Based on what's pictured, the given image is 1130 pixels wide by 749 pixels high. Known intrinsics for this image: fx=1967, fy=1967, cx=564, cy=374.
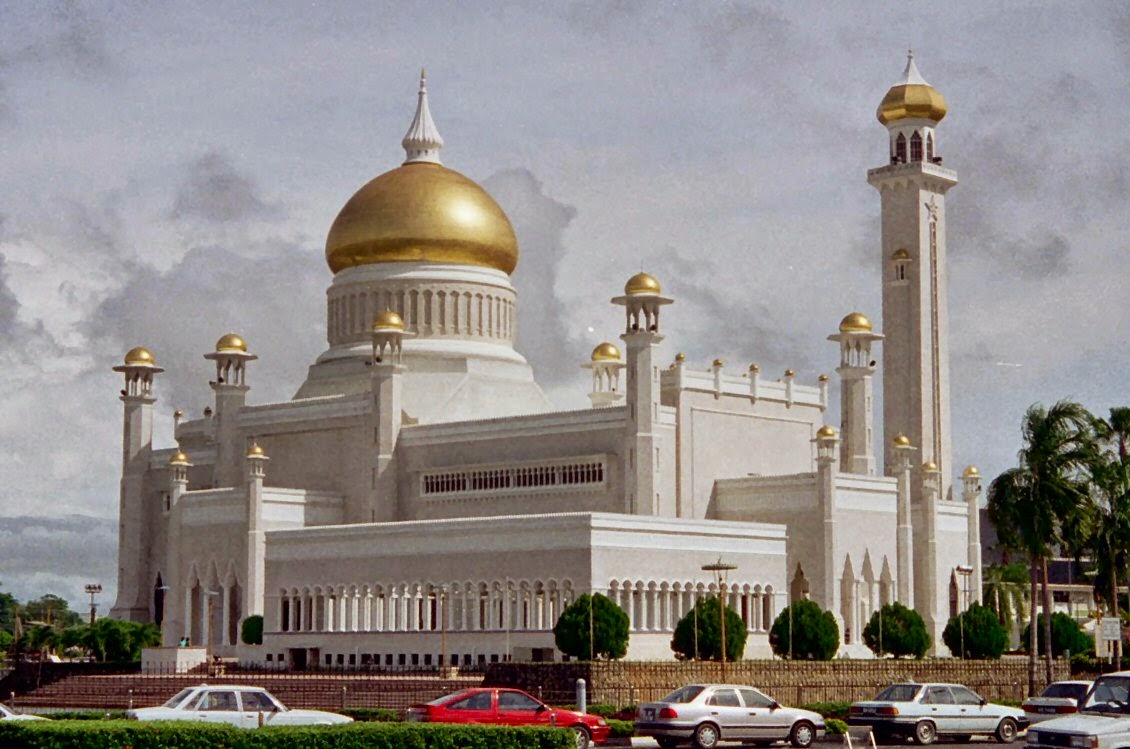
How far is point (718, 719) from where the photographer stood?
36.3 metres

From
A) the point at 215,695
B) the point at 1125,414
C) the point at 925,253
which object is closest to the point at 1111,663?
the point at 1125,414

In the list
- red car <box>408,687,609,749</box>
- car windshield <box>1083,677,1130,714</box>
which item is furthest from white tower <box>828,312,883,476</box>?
car windshield <box>1083,677,1130,714</box>

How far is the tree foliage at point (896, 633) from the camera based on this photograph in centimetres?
5822

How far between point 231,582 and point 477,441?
10.3 metres

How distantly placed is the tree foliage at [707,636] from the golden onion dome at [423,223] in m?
25.6

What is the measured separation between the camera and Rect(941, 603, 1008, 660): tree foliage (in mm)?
58188

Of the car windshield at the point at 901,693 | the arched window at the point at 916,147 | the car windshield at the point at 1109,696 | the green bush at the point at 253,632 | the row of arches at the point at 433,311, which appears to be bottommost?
the car windshield at the point at 901,693

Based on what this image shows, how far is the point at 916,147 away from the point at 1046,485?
79.7 ft

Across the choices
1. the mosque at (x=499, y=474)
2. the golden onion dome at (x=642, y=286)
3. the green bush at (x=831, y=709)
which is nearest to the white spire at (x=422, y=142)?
the mosque at (x=499, y=474)

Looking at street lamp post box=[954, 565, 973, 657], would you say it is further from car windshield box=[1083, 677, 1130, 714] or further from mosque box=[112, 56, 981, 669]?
car windshield box=[1083, 677, 1130, 714]

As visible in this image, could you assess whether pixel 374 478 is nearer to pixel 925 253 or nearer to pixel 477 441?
pixel 477 441

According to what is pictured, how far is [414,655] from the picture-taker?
61.1m

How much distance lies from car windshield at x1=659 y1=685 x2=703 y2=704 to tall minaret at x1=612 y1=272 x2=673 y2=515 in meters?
26.4

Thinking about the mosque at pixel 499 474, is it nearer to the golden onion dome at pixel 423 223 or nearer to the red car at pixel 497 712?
the golden onion dome at pixel 423 223
